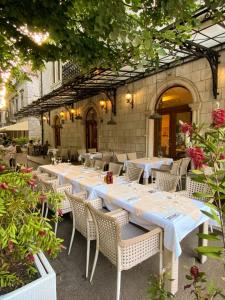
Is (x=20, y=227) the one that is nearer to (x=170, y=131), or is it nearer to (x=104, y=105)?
(x=170, y=131)

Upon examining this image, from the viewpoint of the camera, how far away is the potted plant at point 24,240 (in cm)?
109

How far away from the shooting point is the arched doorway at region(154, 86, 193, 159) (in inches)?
254

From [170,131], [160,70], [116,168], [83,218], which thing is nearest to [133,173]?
[116,168]

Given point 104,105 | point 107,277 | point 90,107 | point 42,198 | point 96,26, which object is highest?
point 90,107

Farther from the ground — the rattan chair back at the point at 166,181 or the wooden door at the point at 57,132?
the wooden door at the point at 57,132

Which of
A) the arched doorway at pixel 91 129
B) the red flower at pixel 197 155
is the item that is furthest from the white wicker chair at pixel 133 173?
the arched doorway at pixel 91 129

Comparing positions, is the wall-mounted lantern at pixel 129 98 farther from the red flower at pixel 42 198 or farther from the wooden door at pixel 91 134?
the red flower at pixel 42 198

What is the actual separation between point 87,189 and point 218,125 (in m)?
2.59

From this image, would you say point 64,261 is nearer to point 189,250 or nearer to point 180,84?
point 189,250

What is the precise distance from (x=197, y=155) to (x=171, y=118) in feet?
20.5

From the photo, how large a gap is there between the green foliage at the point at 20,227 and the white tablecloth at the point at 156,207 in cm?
118

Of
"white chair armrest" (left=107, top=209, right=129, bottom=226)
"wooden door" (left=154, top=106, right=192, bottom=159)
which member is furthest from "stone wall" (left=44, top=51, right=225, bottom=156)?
"white chair armrest" (left=107, top=209, right=129, bottom=226)

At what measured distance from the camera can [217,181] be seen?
39.0 inches

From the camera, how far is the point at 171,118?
22.7 ft
